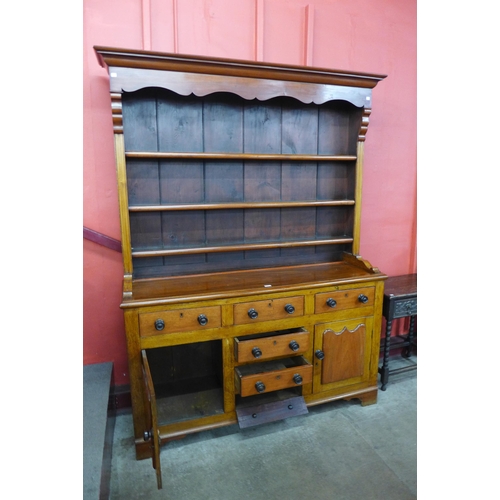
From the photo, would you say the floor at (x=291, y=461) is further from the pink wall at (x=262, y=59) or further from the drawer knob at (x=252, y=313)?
the drawer knob at (x=252, y=313)

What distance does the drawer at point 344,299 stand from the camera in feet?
7.02

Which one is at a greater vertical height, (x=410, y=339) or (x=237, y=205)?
(x=237, y=205)

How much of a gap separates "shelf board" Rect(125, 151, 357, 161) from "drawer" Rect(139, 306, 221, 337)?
0.88 m

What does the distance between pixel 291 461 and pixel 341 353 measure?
0.70 metres

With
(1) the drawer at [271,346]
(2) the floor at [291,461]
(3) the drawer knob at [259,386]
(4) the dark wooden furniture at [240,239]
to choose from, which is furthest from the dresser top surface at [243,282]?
(2) the floor at [291,461]

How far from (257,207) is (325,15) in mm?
1458

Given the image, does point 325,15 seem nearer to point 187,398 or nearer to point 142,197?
point 142,197

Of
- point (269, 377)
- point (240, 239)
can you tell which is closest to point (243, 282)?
point (240, 239)

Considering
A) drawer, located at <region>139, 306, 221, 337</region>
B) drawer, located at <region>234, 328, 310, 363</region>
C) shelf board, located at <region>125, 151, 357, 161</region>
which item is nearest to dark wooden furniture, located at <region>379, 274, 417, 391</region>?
drawer, located at <region>234, 328, 310, 363</region>

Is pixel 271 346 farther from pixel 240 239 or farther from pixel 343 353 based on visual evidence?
pixel 240 239

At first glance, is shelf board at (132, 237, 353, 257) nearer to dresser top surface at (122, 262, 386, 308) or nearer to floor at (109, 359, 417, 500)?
dresser top surface at (122, 262, 386, 308)

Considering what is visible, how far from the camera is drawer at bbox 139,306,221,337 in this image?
1812mm

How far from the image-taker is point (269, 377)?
201 centimetres

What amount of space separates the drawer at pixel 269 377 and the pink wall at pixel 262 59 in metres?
0.86
